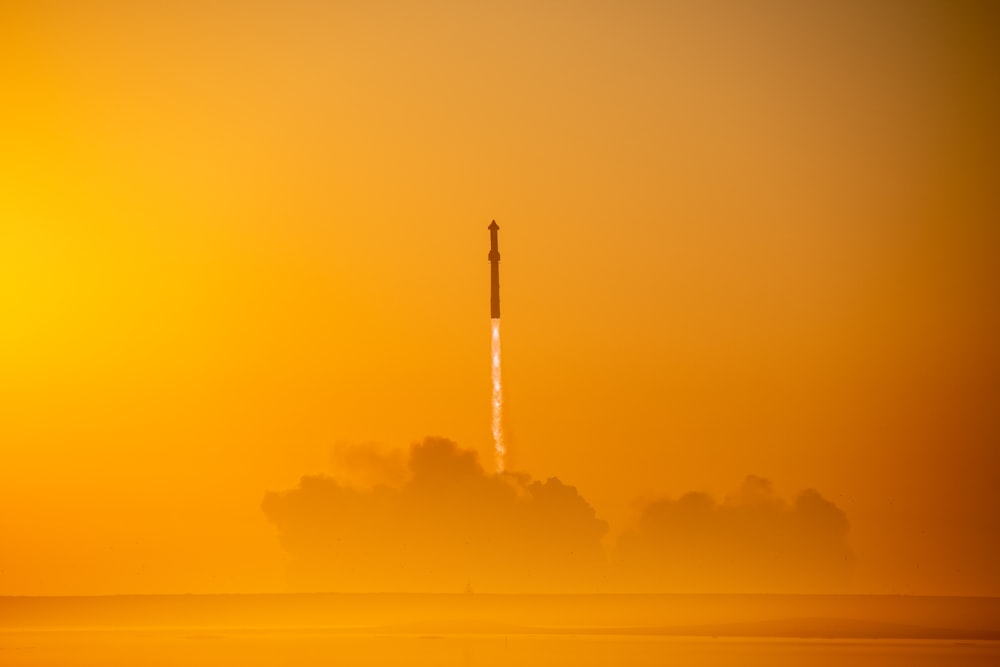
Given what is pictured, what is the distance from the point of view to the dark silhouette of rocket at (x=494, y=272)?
460 feet

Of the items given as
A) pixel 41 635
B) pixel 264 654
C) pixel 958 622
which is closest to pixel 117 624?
pixel 41 635

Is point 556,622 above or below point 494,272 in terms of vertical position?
below

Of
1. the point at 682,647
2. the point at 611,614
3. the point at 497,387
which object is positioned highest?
the point at 497,387

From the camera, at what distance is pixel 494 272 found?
461ft

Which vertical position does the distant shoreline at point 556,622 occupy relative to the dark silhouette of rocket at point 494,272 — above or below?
below

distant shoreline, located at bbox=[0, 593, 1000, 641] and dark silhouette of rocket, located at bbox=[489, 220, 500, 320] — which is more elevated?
dark silhouette of rocket, located at bbox=[489, 220, 500, 320]

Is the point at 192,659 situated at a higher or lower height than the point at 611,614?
higher

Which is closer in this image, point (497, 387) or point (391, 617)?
point (497, 387)

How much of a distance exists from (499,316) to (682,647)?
37.4m

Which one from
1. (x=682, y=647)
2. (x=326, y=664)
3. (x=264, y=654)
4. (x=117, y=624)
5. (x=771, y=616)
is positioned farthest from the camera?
(x=771, y=616)

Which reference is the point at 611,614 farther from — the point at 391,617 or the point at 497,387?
the point at 497,387

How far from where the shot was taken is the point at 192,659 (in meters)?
118

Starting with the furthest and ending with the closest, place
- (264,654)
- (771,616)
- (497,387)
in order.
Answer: (771,616) < (497,387) < (264,654)

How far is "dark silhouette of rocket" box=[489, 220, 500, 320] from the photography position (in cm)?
14025
